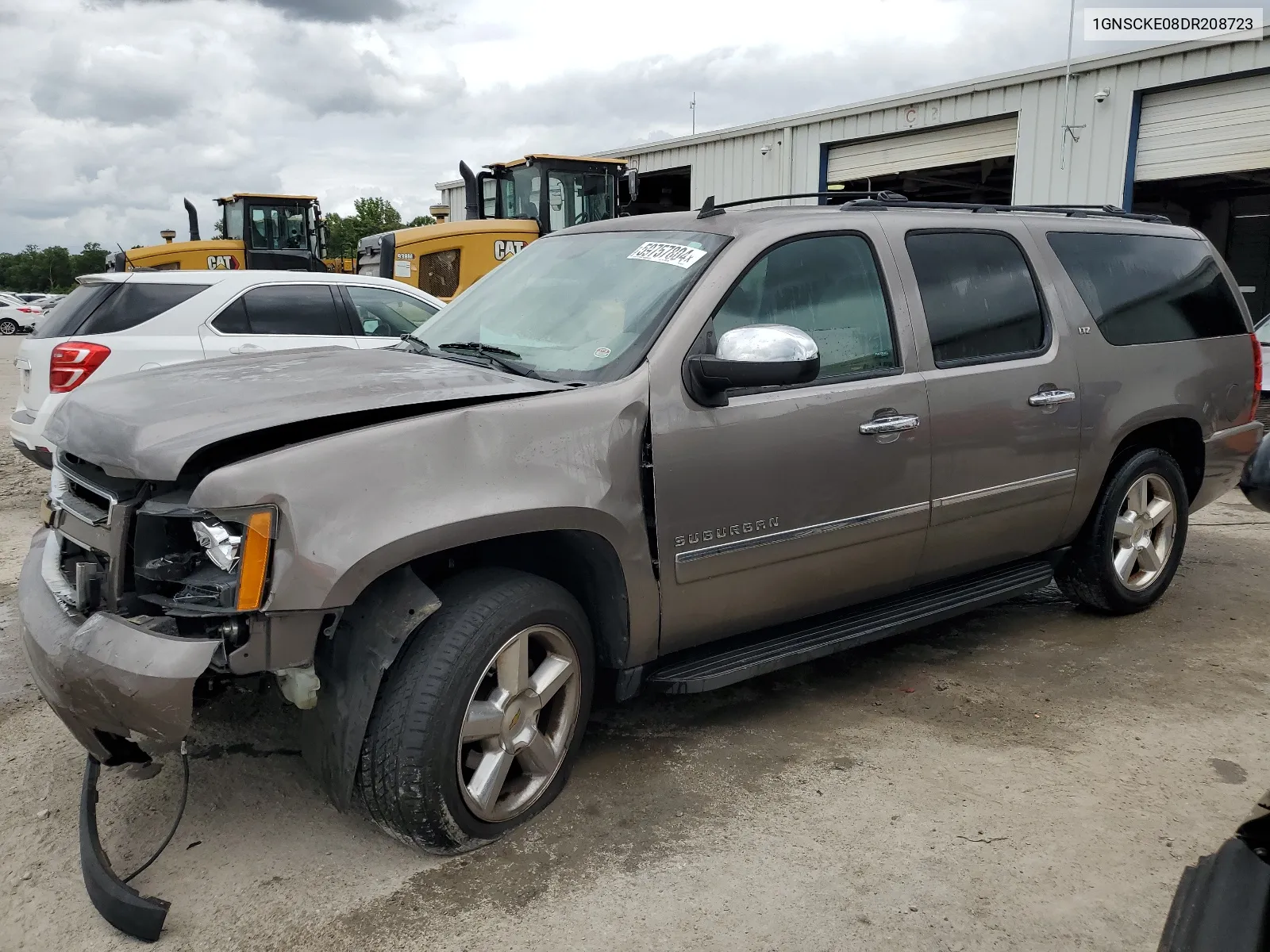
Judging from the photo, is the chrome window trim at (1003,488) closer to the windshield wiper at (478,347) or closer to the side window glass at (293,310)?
the windshield wiper at (478,347)

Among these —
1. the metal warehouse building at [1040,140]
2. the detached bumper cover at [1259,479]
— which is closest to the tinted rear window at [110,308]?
the detached bumper cover at [1259,479]

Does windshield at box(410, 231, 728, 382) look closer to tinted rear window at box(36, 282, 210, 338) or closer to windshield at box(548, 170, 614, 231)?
tinted rear window at box(36, 282, 210, 338)

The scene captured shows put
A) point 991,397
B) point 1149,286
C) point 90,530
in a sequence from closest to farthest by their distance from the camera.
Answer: point 90,530 → point 991,397 → point 1149,286

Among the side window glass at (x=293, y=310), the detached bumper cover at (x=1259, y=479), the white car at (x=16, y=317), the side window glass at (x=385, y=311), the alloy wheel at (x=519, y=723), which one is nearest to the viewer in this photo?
the detached bumper cover at (x=1259, y=479)

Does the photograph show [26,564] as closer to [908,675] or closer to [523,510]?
[523,510]

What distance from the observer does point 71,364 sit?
21.6 feet

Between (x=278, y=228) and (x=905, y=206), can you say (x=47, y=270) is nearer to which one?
(x=278, y=228)

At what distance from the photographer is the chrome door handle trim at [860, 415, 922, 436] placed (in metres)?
3.55

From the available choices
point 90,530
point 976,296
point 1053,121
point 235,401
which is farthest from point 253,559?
point 1053,121

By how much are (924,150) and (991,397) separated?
520 inches

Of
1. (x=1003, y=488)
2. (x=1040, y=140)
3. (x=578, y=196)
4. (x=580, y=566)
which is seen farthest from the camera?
(x=1040, y=140)

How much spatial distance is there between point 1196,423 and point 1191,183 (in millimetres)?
16978

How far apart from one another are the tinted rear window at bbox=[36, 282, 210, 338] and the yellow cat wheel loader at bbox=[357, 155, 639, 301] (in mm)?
4634

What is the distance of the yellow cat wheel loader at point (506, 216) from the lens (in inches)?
483
